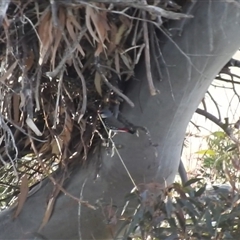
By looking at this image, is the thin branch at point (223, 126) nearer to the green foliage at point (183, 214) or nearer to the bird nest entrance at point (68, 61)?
the green foliage at point (183, 214)

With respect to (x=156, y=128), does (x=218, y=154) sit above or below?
below

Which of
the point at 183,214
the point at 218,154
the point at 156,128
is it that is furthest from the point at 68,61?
the point at 218,154

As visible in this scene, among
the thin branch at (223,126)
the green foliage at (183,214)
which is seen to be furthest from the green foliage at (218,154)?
the green foliage at (183,214)

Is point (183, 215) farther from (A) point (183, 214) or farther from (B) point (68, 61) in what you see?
(B) point (68, 61)

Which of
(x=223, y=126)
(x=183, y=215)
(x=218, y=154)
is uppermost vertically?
(x=223, y=126)

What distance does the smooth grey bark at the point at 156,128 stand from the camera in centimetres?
73

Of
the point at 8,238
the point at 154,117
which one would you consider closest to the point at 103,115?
the point at 154,117

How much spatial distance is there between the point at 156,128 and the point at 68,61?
6.9 inches

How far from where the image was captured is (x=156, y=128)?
810mm

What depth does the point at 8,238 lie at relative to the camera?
90cm

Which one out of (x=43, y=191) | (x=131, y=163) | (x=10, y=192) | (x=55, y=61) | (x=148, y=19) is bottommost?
(x=10, y=192)

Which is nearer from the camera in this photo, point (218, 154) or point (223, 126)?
point (223, 126)

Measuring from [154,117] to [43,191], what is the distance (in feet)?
0.83

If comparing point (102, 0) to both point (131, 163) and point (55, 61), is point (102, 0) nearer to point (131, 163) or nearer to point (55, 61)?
point (55, 61)
